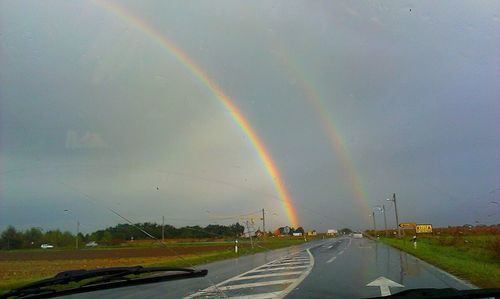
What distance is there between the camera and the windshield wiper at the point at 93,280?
424 cm

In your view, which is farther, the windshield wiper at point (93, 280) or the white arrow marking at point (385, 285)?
the white arrow marking at point (385, 285)

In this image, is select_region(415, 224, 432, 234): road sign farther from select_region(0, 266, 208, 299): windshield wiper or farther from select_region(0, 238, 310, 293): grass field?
select_region(0, 266, 208, 299): windshield wiper

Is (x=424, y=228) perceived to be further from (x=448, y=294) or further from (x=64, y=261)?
(x=448, y=294)

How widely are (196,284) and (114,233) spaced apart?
13.5 ft

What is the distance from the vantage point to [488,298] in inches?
174

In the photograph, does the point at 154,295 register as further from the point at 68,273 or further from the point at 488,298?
the point at 488,298

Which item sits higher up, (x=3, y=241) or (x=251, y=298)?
(x=3, y=241)

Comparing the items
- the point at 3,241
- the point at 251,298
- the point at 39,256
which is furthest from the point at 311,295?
the point at 39,256

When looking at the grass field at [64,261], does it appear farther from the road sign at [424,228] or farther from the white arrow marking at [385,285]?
the road sign at [424,228]

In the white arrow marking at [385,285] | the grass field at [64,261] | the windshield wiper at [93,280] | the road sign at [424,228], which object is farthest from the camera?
the road sign at [424,228]

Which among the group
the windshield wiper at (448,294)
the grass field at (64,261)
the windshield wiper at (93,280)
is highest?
the windshield wiper at (93,280)

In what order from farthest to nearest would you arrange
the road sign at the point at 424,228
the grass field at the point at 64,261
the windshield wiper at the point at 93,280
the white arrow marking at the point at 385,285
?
the road sign at the point at 424,228, the grass field at the point at 64,261, the white arrow marking at the point at 385,285, the windshield wiper at the point at 93,280

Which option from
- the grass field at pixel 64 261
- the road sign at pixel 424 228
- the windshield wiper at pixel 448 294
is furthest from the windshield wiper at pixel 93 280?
the road sign at pixel 424 228

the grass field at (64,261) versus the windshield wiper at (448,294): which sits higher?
the windshield wiper at (448,294)
